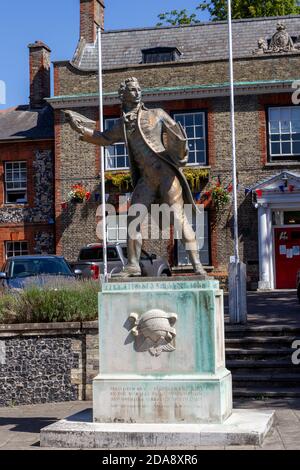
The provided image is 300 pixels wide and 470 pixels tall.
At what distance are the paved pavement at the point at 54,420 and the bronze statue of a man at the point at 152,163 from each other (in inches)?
83.6

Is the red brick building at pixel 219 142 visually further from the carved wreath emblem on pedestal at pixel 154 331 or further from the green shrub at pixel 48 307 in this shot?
the carved wreath emblem on pedestal at pixel 154 331

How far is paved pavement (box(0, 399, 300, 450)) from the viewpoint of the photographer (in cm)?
824

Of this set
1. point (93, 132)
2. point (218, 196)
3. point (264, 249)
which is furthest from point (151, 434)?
point (218, 196)

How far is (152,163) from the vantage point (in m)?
9.15

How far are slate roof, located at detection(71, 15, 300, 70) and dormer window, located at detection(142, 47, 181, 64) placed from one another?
36 centimetres

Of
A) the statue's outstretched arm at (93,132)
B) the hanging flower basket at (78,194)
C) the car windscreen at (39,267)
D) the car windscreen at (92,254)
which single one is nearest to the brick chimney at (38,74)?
the hanging flower basket at (78,194)

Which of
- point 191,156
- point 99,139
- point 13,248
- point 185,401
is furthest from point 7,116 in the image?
point 185,401

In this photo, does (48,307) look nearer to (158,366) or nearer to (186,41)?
(158,366)

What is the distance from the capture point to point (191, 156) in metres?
27.2

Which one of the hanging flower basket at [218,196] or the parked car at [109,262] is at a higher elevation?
the hanging flower basket at [218,196]

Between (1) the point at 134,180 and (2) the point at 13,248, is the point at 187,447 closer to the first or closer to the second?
(1) the point at 134,180

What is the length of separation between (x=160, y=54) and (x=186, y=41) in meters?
1.40

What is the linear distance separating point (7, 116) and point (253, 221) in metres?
11.1

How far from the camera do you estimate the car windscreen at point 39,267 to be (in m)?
17.7
